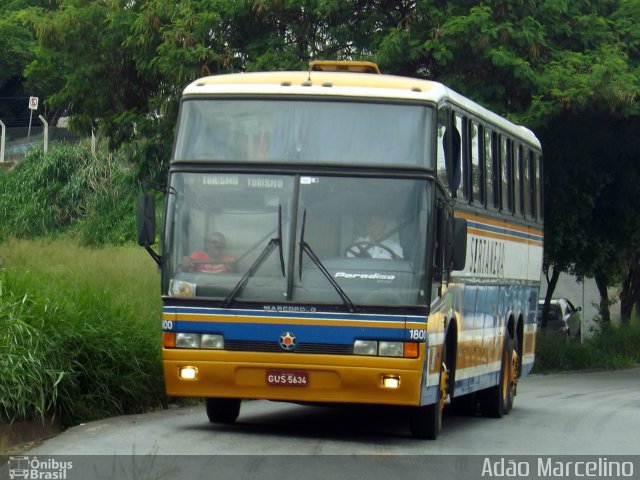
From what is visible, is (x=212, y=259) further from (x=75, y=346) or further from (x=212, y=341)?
(x=75, y=346)

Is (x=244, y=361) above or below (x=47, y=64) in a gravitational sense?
below

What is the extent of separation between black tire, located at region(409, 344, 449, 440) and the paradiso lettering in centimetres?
195

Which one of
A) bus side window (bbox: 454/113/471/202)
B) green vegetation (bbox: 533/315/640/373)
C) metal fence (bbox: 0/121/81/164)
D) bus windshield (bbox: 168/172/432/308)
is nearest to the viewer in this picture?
bus windshield (bbox: 168/172/432/308)

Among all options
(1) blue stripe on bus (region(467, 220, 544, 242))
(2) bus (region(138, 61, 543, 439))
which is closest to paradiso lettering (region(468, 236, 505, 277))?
(1) blue stripe on bus (region(467, 220, 544, 242))

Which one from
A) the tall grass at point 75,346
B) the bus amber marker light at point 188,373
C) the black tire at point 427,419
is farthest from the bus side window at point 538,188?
the bus amber marker light at point 188,373

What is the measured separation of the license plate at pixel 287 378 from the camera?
11.9 meters

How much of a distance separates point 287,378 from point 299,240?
121 cm

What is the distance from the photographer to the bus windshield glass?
12.3 m

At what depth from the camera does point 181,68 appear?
74.5 feet

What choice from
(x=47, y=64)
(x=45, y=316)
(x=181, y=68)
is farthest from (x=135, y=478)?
(x=47, y=64)

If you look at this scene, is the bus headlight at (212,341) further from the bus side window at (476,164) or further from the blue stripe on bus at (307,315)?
the bus side window at (476,164)

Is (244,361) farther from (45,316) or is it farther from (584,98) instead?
(584,98)

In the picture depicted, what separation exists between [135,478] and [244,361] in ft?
9.53

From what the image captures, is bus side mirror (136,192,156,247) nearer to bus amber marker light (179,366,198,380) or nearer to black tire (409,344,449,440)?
bus amber marker light (179,366,198,380)
